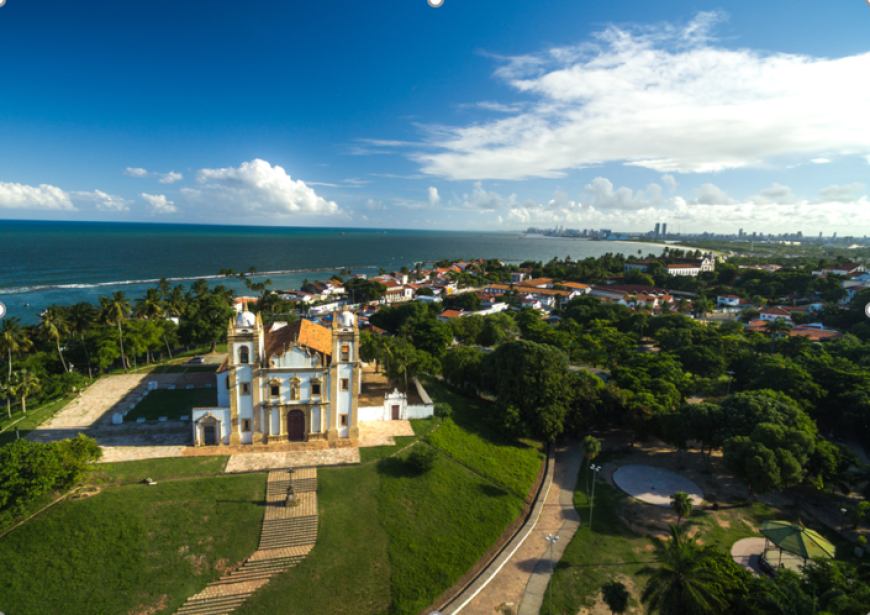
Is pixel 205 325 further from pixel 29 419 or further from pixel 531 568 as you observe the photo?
pixel 531 568

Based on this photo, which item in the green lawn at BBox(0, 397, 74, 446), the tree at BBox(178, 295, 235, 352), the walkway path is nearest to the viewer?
the walkway path

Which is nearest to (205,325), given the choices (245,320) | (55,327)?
(55,327)

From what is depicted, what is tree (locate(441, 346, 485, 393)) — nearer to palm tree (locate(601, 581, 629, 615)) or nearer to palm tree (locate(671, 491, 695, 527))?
palm tree (locate(671, 491, 695, 527))

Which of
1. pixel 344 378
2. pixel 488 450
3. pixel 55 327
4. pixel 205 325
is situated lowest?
pixel 488 450

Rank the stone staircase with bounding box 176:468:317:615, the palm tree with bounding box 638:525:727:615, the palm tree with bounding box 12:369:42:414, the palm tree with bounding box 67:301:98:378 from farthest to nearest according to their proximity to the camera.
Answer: the palm tree with bounding box 67:301:98:378 → the palm tree with bounding box 12:369:42:414 → the stone staircase with bounding box 176:468:317:615 → the palm tree with bounding box 638:525:727:615

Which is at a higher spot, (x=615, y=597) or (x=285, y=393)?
(x=285, y=393)

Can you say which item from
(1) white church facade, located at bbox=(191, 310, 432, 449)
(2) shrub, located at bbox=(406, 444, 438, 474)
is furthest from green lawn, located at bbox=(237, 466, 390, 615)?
(1) white church facade, located at bbox=(191, 310, 432, 449)

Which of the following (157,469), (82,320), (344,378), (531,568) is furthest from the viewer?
(82,320)
